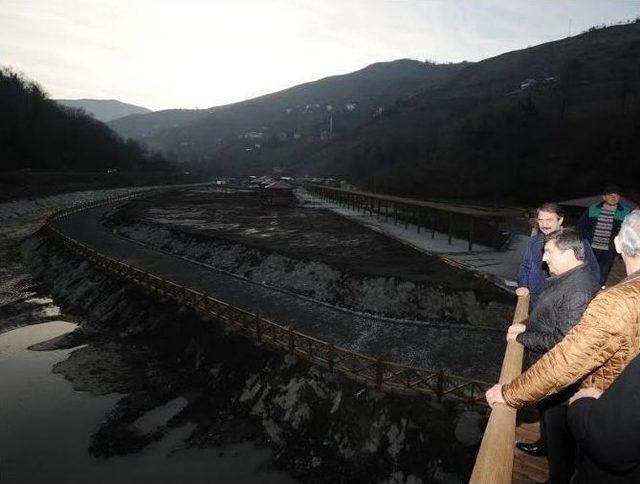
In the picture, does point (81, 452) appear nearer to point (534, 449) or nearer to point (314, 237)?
point (534, 449)

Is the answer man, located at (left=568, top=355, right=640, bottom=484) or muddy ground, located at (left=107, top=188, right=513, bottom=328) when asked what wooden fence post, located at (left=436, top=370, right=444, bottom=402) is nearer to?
muddy ground, located at (left=107, top=188, right=513, bottom=328)

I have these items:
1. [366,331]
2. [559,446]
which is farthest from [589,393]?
[366,331]

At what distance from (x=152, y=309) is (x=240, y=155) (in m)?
186

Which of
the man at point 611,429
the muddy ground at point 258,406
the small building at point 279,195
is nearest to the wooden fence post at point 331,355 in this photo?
the muddy ground at point 258,406

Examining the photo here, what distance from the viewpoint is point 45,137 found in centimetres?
8181

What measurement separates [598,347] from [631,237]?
744 millimetres

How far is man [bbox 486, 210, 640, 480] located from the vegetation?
8738cm

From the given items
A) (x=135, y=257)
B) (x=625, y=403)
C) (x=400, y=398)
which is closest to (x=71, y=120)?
(x=135, y=257)

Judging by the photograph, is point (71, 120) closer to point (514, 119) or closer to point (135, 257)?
point (135, 257)

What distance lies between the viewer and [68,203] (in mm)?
66125

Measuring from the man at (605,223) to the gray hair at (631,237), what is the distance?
6034 mm

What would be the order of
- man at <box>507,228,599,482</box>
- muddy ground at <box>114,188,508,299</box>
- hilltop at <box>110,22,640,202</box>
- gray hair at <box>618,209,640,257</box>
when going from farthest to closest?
1. hilltop at <box>110,22,640,202</box>
2. muddy ground at <box>114,188,508,299</box>
3. man at <box>507,228,599,482</box>
4. gray hair at <box>618,209,640,257</box>

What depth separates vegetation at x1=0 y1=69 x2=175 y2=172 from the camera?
74.1 m

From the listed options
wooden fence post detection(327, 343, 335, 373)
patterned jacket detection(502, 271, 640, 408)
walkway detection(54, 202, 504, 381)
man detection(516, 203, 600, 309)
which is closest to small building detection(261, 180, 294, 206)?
walkway detection(54, 202, 504, 381)
